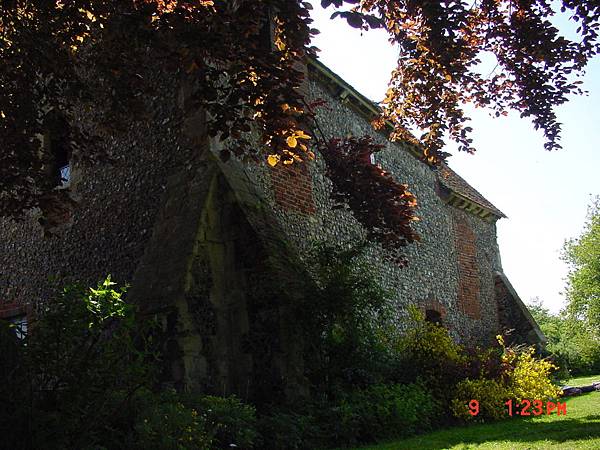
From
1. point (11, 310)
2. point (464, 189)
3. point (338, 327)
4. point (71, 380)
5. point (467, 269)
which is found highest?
point (464, 189)

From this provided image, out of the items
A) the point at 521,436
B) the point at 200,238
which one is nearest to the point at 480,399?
the point at 521,436

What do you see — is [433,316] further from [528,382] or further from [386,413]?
[386,413]

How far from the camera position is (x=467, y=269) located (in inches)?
694

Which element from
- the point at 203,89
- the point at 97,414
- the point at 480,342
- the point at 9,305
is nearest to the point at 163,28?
the point at 203,89

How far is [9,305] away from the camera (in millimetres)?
11336

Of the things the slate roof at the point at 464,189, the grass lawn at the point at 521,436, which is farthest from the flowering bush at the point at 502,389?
the slate roof at the point at 464,189

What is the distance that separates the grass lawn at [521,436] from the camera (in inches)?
233

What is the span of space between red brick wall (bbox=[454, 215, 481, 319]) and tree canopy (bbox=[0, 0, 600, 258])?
9201 mm

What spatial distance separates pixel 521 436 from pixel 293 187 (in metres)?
5.47

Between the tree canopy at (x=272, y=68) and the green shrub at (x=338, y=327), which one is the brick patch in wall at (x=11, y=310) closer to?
the tree canopy at (x=272, y=68)

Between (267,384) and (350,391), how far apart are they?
1.57m

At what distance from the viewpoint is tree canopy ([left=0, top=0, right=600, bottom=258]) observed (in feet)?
16.3

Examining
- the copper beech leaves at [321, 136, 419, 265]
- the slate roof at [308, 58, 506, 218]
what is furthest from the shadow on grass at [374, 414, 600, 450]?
the slate roof at [308, 58, 506, 218]

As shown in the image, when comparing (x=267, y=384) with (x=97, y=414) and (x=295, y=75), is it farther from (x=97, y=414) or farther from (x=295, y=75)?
(x=295, y=75)
